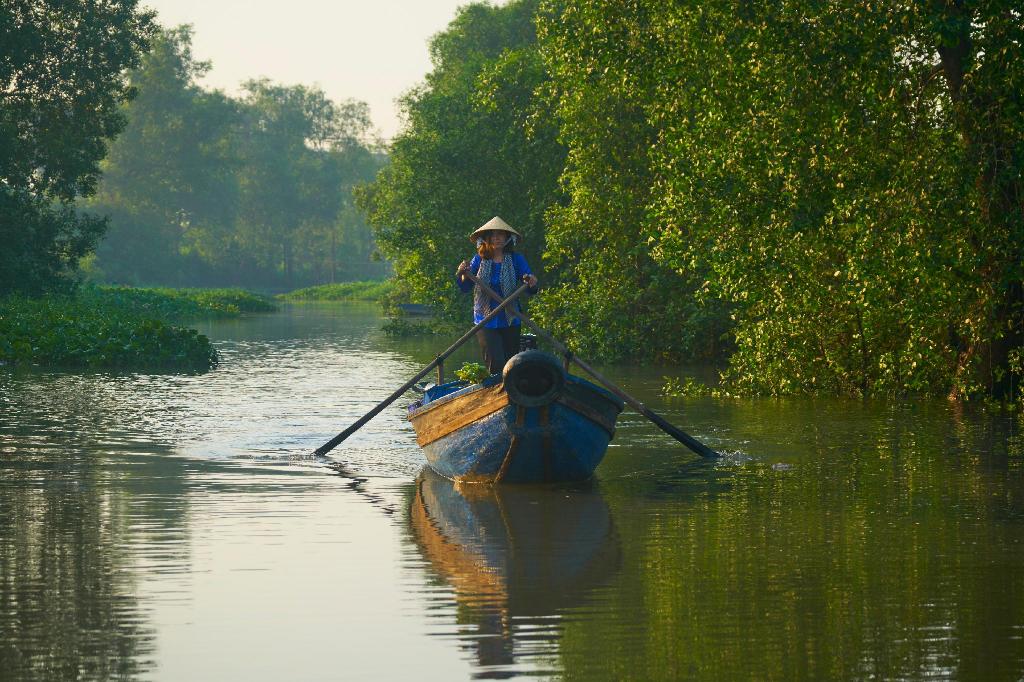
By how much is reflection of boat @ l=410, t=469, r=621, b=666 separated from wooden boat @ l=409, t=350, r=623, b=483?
0.20 meters

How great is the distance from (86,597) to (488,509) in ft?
14.9

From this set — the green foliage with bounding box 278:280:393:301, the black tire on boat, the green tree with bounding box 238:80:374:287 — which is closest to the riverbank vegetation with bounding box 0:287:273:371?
the black tire on boat


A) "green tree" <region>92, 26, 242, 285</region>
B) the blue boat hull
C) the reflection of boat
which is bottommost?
the reflection of boat

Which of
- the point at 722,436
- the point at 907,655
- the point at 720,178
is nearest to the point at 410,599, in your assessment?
the point at 907,655

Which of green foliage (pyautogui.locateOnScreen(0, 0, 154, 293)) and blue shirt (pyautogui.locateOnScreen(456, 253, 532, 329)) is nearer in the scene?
blue shirt (pyautogui.locateOnScreen(456, 253, 532, 329))

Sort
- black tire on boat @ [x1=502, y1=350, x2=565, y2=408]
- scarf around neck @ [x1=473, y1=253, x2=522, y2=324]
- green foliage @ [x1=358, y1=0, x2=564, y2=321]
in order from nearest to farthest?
black tire on boat @ [x1=502, y1=350, x2=565, y2=408] < scarf around neck @ [x1=473, y1=253, x2=522, y2=324] < green foliage @ [x1=358, y1=0, x2=564, y2=321]

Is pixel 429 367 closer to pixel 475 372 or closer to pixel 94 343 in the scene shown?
pixel 475 372

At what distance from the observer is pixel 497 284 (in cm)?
1584

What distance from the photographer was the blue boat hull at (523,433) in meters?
13.7

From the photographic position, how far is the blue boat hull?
13.7 m

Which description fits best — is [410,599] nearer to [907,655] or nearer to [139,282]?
[907,655]

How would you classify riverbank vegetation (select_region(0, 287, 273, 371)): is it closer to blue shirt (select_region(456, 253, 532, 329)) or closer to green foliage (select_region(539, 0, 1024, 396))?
green foliage (select_region(539, 0, 1024, 396))

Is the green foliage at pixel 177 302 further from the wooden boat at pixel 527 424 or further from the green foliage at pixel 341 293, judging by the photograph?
the wooden boat at pixel 527 424

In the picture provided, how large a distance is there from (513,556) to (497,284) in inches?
228
